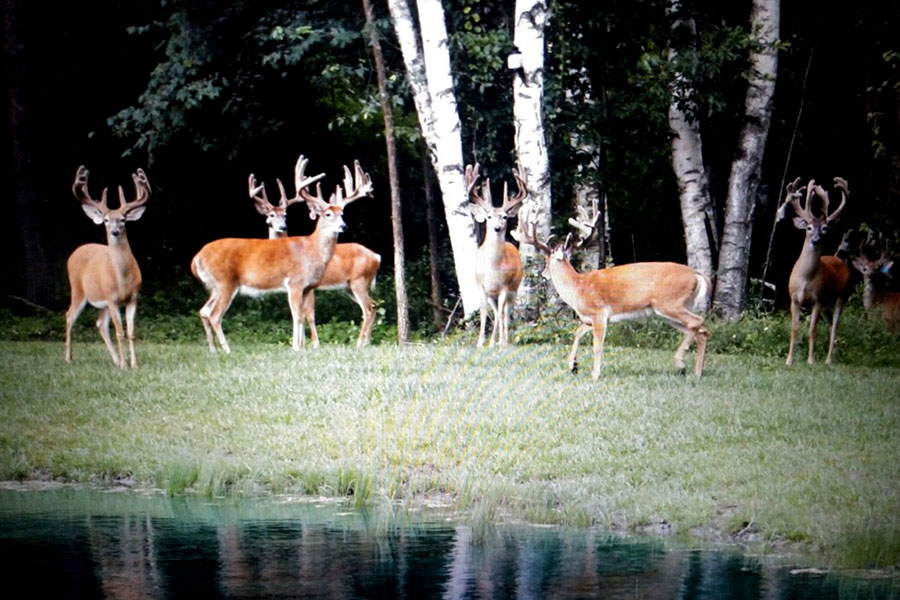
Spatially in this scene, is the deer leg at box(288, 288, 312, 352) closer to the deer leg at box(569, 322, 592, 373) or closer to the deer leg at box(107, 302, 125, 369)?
the deer leg at box(107, 302, 125, 369)

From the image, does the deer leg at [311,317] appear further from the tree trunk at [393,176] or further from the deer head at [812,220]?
the deer head at [812,220]

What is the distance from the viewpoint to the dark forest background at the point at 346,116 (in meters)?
17.2

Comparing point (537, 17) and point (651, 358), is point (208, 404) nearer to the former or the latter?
point (651, 358)

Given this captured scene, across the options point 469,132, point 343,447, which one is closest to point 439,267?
point 469,132

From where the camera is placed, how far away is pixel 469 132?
18156mm

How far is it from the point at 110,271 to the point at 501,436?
465 cm

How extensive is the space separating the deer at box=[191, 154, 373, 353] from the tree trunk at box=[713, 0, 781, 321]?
4.21 metres

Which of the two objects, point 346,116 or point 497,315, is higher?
point 346,116

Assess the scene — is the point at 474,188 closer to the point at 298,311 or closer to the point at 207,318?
the point at 298,311

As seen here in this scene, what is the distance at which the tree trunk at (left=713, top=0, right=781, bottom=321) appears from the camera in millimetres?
16609

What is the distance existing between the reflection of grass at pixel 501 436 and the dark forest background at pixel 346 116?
4670 millimetres

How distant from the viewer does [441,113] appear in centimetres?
1560

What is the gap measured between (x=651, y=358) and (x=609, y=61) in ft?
19.1

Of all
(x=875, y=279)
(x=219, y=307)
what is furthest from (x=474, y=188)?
(x=875, y=279)
